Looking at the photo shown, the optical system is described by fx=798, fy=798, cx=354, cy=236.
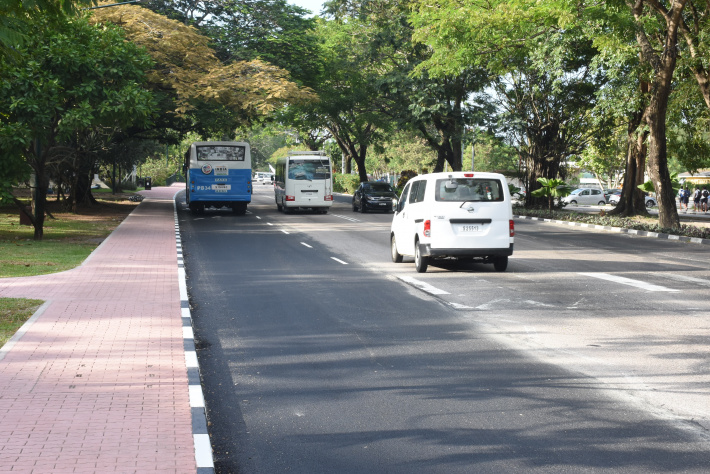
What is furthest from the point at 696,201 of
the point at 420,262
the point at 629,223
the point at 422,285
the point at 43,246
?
the point at 422,285

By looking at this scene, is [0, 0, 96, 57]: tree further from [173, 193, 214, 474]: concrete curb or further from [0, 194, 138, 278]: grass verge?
[0, 194, 138, 278]: grass verge

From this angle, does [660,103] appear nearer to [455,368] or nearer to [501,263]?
[501,263]

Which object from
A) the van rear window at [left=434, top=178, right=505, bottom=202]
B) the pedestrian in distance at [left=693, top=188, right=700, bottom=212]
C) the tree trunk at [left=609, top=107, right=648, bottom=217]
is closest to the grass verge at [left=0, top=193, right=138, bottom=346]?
the van rear window at [left=434, top=178, right=505, bottom=202]

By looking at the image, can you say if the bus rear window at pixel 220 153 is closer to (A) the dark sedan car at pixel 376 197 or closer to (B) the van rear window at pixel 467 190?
(A) the dark sedan car at pixel 376 197

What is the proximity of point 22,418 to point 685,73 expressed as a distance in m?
27.9

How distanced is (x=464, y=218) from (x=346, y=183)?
210 ft

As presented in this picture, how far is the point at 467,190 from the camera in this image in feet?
49.0

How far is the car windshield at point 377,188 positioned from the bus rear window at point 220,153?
283 inches

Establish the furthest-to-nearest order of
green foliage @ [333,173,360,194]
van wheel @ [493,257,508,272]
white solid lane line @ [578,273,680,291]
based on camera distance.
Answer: green foliage @ [333,173,360,194] < van wheel @ [493,257,508,272] < white solid lane line @ [578,273,680,291]

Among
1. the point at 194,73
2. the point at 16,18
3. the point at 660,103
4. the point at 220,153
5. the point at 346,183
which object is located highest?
the point at 194,73

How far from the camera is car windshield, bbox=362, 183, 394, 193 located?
40.1 metres

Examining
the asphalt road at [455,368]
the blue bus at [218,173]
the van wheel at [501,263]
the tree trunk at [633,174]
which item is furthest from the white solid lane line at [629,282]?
the blue bus at [218,173]

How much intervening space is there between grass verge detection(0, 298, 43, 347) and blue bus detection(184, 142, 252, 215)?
23974 millimetres

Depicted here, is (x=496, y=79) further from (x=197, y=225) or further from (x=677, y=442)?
(x=677, y=442)
